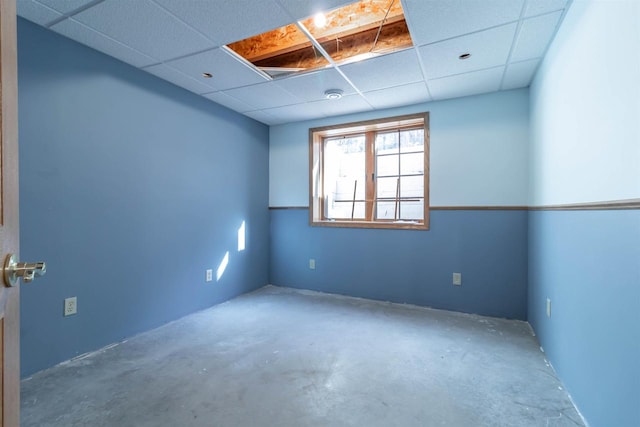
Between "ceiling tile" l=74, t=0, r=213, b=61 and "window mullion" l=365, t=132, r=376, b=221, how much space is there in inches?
80.0

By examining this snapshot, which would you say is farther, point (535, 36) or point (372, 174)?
point (372, 174)

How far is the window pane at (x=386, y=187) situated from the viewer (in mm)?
3434

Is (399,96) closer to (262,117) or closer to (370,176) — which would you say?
(370,176)

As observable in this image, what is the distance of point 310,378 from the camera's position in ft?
5.88

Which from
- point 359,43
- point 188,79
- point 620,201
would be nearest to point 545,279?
point 620,201

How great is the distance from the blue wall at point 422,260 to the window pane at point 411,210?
212 mm

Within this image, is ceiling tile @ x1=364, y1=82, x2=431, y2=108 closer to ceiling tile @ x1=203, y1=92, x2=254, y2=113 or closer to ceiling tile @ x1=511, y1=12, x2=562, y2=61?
ceiling tile @ x1=511, y1=12, x2=562, y2=61

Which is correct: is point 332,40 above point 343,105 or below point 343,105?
above

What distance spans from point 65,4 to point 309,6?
4.37 ft

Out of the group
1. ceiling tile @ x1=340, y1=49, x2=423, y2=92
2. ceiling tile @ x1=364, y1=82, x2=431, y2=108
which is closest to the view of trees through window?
ceiling tile @ x1=364, y1=82, x2=431, y2=108

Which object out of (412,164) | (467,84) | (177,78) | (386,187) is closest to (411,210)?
(386,187)

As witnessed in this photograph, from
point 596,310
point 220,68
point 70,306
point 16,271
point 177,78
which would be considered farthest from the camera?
point 177,78

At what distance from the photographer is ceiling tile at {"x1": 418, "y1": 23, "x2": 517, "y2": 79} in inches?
76.0

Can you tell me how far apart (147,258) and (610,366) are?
2885 millimetres
